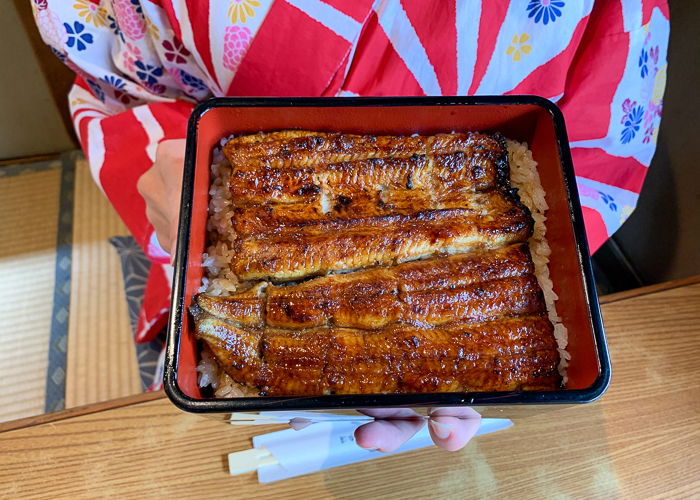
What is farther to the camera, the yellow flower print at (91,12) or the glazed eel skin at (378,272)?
the yellow flower print at (91,12)

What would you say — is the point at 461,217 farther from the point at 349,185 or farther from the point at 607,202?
the point at 607,202

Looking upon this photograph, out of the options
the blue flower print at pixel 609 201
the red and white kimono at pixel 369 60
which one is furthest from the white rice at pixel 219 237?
the blue flower print at pixel 609 201

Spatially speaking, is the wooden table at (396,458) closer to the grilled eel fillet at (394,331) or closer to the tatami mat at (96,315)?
the grilled eel fillet at (394,331)

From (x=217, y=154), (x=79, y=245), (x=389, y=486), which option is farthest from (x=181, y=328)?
(x=79, y=245)

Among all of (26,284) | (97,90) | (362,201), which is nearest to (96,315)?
(26,284)

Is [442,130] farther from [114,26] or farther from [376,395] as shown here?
[114,26]
